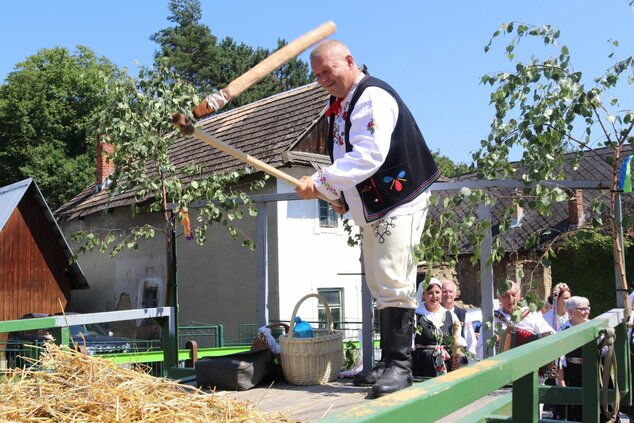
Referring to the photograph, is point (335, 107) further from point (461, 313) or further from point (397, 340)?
point (461, 313)

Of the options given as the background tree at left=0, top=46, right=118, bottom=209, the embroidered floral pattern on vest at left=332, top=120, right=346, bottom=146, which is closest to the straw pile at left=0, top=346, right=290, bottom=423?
the embroidered floral pattern on vest at left=332, top=120, right=346, bottom=146

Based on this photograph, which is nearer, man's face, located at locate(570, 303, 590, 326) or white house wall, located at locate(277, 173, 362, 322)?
man's face, located at locate(570, 303, 590, 326)

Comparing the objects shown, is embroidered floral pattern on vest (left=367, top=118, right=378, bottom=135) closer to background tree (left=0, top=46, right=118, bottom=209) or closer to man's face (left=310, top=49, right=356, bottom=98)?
man's face (left=310, top=49, right=356, bottom=98)

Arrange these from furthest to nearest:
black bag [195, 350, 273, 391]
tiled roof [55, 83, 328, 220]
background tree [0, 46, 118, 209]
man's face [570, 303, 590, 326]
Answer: background tree [0, 46, 118, 209] → tiled roof [55, 83, 328, 220] → man's face [570, 303, 590, 326] → black bag [195, 350, 273, 391]

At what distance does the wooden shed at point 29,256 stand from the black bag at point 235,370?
14.7m

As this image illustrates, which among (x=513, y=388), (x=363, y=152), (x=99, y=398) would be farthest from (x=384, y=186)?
(x=99, y=398)

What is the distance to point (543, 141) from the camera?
11.8 ft

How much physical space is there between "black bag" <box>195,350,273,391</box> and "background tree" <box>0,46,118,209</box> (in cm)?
2709

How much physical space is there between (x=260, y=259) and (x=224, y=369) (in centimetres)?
141

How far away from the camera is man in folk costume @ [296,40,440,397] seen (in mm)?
2895

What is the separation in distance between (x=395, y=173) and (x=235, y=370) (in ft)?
3.85

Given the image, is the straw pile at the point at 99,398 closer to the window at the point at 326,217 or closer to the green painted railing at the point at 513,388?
the green painted railing at the point at 513,388

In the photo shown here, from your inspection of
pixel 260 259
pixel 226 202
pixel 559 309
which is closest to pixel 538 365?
pixel 260 259

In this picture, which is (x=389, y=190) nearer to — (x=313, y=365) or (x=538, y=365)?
(x=313, y=365)
